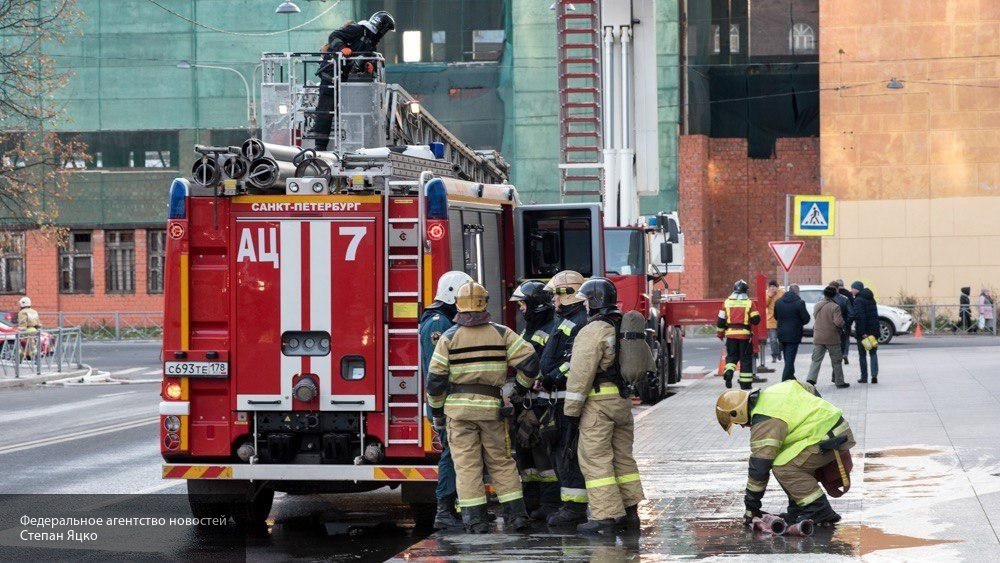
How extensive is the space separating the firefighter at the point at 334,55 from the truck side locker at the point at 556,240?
2.88 metres

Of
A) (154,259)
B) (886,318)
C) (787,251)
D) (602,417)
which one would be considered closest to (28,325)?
(787,251)

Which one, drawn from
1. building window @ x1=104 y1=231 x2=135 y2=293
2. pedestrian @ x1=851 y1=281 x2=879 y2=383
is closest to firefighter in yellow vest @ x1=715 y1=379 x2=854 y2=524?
pedestrian @ x1=851 y1=281 x2=879 y2=383

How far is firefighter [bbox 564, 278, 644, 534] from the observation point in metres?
9.64

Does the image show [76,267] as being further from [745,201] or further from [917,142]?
[917,142]

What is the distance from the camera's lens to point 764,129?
46281mm

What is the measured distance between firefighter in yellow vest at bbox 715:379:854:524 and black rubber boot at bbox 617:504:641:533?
798 mm

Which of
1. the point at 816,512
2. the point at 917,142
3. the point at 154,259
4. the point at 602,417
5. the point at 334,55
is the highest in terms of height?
the point at 917,142

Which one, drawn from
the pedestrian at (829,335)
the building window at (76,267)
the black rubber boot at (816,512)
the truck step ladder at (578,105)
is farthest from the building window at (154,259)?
the black rubber boot at (816,512)

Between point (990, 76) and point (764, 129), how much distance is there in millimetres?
6960

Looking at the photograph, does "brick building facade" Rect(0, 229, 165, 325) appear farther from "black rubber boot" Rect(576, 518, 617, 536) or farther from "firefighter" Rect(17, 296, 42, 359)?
"black rubber boot" Rect(576, 518, 617, 536)

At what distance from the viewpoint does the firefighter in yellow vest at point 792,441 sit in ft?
30.5

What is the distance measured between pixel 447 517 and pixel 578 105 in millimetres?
17526

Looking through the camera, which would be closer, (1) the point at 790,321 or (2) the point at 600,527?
(2) the point at 600,527

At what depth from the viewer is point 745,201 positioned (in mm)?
46469
